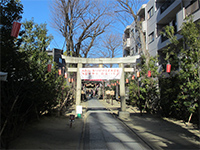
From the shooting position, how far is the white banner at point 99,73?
12.4 meters

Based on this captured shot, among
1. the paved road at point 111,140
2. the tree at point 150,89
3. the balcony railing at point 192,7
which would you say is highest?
the balcony railing at point 192,7

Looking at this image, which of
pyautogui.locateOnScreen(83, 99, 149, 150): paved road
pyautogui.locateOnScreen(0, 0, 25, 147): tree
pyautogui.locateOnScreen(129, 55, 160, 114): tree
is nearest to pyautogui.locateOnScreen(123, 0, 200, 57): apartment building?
pyautogui.locateOnScreen(129, 55, 160, 114): tree

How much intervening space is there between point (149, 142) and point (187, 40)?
5505 mm

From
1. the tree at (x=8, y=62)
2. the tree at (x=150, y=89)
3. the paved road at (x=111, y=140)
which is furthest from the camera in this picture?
the tree at (x=150, y=89)

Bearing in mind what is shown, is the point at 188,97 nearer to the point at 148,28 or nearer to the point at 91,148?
the point at 91,148

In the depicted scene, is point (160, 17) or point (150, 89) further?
point (160, 17)

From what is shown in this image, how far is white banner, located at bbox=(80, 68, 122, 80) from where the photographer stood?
488 inches

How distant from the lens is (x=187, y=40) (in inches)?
357

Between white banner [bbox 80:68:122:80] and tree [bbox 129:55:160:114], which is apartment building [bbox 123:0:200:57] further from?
white banner [bbox 80:68:122:80]

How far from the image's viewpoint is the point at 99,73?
12430 mm

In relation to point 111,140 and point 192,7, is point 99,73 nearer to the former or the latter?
point 111,140

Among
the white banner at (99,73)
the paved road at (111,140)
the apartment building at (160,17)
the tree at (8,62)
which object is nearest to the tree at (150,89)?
the white banner at (99,73)

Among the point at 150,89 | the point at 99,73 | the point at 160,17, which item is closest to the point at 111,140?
the point at 99,73

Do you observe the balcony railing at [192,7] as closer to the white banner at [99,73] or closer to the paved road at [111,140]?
the white banner at [99,73]
